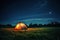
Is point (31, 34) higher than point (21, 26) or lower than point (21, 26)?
lower

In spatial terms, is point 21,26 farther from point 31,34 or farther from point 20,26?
point 31,34

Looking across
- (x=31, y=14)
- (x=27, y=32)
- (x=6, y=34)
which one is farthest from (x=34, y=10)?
(x=6, y=34)

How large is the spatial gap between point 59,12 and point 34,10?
502 mm

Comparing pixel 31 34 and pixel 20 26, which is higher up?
pixel 20 26

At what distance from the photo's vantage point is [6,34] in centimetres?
294

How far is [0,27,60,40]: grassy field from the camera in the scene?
2873mm

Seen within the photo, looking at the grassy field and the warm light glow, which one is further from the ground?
the warm light glow

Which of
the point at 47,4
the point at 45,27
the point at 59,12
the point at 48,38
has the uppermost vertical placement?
the point at 47,4

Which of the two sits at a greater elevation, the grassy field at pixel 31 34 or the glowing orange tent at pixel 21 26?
the glowing orange tent at pixel 21 26

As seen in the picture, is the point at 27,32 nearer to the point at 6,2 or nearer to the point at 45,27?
the point at 45,27

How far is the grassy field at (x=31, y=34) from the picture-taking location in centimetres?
287

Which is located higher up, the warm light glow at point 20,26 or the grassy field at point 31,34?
the warm light glow at point 20,26

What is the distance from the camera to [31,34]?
9.53ft

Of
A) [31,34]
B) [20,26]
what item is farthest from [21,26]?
[31,34]
